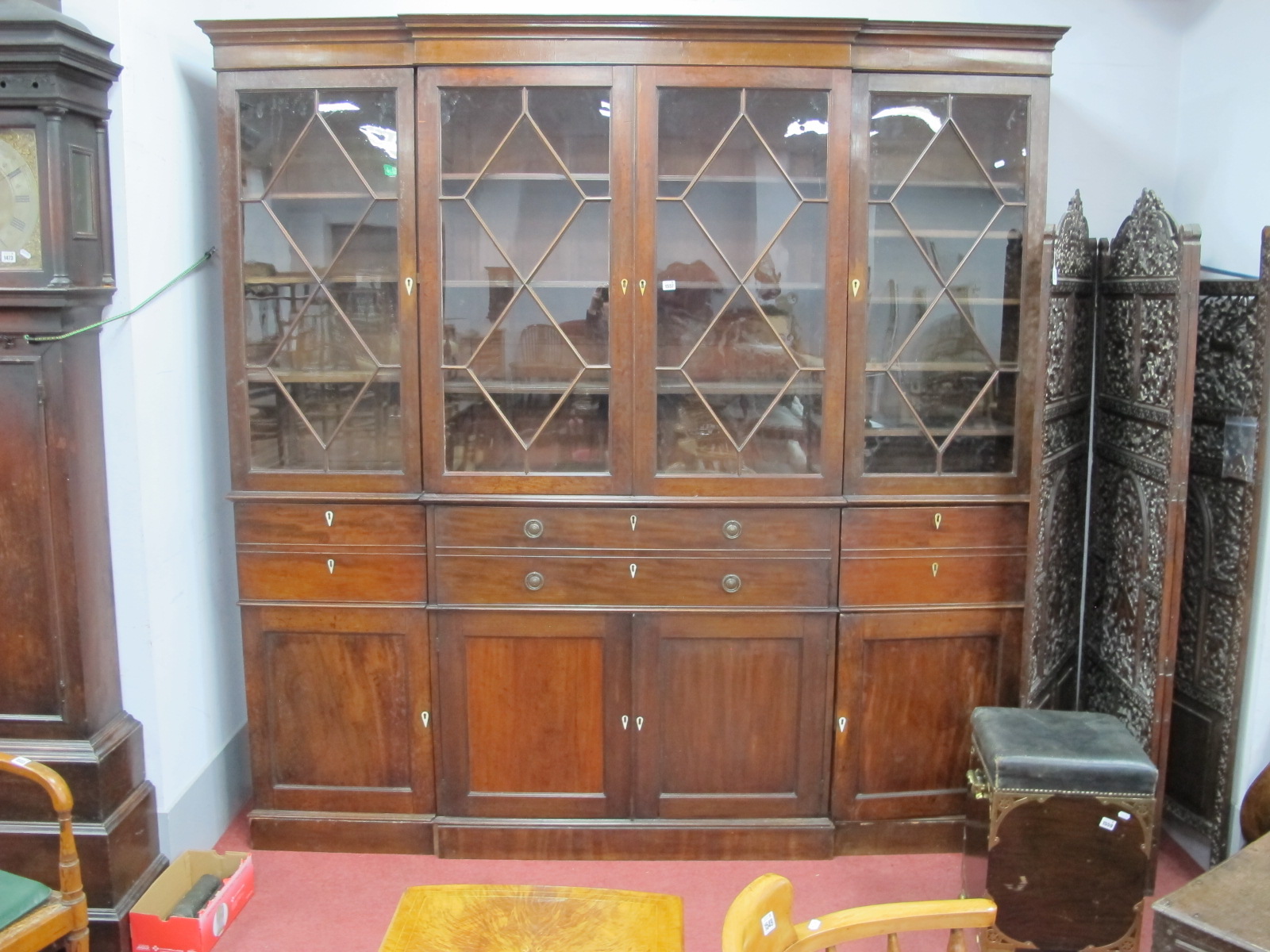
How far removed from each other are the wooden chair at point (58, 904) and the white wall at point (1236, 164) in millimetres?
2669

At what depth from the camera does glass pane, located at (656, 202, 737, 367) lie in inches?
101

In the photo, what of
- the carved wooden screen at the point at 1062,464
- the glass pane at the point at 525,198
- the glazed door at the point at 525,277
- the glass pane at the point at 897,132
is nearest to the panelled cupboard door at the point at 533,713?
the glazed door at the point at 525,277

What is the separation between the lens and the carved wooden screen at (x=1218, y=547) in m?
2.44

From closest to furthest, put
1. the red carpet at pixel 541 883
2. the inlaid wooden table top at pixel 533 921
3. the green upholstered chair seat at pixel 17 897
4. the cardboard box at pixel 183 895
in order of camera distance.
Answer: the inlaid wooden table top at pixel 533 921
the green upholstered chair seat at pixel 17 897
the cardboard box at pixel 183 895
the red carpet at pixel 541 883

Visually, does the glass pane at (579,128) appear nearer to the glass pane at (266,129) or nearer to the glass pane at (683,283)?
the glass pane at (683,283)

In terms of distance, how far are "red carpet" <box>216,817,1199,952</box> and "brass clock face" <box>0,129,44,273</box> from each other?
163cm

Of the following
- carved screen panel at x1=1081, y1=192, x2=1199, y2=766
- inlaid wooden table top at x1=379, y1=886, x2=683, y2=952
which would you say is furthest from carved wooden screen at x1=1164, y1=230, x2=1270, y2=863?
inlaid wooden table top at x1=379, y1=886, x2=683, y2=952

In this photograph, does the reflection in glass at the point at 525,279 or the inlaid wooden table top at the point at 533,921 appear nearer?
the inlaid wooden table top at the point at 533,921

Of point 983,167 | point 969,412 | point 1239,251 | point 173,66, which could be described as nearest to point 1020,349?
point 969,412

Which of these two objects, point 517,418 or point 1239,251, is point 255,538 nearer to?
point 517,418

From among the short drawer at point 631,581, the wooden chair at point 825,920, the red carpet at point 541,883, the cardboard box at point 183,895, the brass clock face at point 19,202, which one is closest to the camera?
the wooden chair at point 825,920

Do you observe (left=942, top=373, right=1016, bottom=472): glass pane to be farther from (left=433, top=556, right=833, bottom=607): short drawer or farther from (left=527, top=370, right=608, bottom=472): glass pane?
(left=527, top=370, right=608, bottom=472): glass pane

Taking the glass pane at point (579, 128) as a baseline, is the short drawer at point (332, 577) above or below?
below

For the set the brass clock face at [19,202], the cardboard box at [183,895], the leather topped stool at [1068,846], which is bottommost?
the cardboard box at [183,895]
